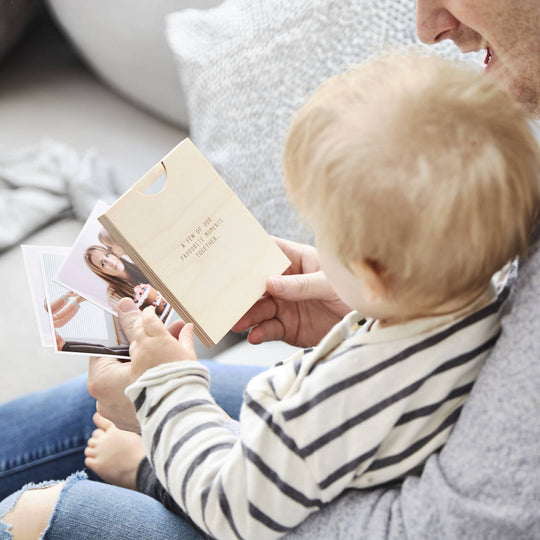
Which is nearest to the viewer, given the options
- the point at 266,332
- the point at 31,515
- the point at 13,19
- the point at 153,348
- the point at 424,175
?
the point at 424,175

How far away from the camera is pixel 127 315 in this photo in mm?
877

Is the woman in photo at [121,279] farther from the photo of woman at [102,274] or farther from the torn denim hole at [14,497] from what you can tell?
the torn denim hole at [14,497]

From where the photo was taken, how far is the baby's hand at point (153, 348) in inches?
28.8

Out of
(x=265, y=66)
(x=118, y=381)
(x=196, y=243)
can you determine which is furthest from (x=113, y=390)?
(x=265, y=66)

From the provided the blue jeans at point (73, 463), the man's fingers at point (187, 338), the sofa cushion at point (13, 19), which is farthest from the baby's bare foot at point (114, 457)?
the sofa cushion at point (13, 19)

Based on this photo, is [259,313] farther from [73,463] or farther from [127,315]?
[73,463]

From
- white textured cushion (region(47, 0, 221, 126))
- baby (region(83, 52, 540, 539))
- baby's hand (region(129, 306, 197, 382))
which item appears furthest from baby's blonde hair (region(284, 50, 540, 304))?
white textured cushion (region(47, 0, 221, 126))

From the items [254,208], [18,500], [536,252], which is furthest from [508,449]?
[254,208]

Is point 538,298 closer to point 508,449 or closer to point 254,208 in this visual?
point 508,449

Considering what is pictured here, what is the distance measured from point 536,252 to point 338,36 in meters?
0.70

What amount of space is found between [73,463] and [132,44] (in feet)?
3.08

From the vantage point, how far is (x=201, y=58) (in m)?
1.27

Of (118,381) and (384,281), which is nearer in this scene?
(384,281)

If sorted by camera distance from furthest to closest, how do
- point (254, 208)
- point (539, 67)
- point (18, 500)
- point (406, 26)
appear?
point (254, 208)
point (406, 26)
point (18, 500)
point (539, 67)
